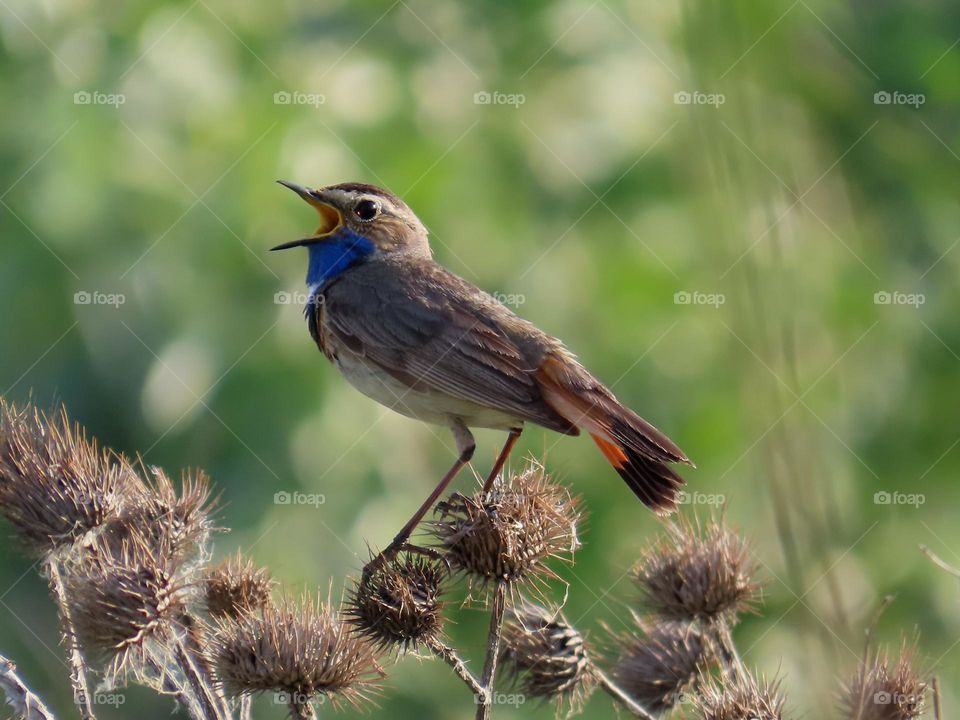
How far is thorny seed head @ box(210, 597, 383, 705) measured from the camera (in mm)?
3734

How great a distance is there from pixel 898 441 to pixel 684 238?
2.01 meters

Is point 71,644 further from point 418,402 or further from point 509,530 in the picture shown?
point 418,402

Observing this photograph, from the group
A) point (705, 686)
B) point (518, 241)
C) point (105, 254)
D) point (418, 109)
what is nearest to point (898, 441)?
point (518, 241)

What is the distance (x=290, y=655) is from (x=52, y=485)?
3.77 ft

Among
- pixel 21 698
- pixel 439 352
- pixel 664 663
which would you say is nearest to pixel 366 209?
pixel 439 352

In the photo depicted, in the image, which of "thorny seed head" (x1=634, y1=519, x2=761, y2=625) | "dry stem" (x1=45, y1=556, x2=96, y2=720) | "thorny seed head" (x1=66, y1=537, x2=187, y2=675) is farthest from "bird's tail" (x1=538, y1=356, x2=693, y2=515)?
"dry stem" (x1=45, y1=556, x2=96, y2=720)

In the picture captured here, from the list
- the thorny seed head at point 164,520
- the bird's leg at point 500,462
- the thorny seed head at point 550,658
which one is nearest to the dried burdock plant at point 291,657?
the thorny seed head at point 164,520

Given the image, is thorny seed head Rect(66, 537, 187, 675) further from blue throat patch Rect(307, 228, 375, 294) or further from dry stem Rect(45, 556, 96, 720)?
blue throat patch Rect(307, 228, 375, 294)

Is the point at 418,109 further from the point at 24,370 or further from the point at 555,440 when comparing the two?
the point at 24,370

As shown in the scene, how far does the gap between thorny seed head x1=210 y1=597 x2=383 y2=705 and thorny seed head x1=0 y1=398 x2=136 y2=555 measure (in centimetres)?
71

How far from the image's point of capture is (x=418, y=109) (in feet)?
23.4

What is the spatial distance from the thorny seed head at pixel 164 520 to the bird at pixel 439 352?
77 cm

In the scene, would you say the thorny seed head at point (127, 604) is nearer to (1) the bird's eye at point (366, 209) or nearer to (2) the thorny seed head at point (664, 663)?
(2) the thorny seed head at point (664, 663)

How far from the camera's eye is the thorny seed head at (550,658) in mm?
4332
